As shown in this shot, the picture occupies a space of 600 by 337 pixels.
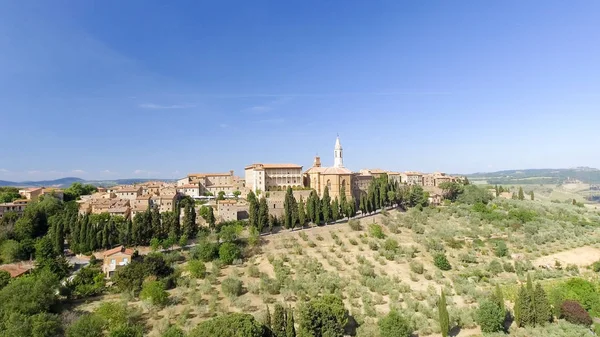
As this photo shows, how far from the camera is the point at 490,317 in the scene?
69.9 feet

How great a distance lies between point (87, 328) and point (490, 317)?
24.8 meters

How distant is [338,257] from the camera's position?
3616 centimetres

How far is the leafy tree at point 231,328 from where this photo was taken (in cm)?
1773

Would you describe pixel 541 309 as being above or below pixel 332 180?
below

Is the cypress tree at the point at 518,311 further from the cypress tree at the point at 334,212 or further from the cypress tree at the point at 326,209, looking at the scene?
the cypress tree at the point at 334,212

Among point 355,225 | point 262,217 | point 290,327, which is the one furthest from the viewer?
point 355,225

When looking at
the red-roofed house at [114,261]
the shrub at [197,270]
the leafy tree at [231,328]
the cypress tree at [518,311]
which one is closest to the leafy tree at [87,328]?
the leafy tree at [231,328]

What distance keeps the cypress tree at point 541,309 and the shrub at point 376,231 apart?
2117cm

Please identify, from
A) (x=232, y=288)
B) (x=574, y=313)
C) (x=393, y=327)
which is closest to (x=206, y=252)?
(x=232, y=288)

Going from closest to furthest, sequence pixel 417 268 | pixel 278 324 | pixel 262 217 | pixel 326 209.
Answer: pixel 278 324 < pixel 417 268 < pixel 262 217 < pixel 326 209

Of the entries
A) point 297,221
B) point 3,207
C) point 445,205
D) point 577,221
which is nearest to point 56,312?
point 297,221

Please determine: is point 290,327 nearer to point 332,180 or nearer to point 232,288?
point 232,288

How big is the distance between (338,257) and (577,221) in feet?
144

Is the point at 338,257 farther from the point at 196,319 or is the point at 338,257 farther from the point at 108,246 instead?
the point at 108,246
